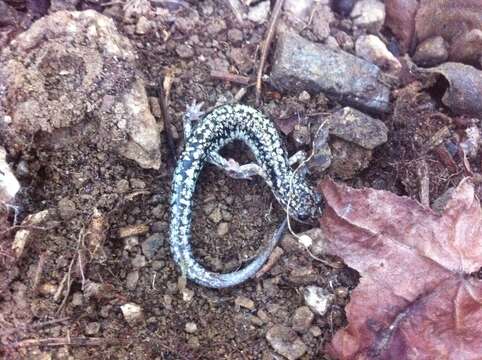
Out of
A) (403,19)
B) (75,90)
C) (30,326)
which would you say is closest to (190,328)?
(30,326)

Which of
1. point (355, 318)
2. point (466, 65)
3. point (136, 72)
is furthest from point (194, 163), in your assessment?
point (466, 65)

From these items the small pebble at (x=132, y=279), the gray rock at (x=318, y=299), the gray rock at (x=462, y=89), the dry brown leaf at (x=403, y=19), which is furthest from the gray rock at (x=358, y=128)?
the small pebble at (x=132, y=279)

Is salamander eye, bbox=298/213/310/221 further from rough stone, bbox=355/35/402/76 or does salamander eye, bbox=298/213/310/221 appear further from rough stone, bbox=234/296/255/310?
rough stone, bbox=355/35/402/76

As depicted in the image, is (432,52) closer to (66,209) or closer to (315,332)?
(315,332)

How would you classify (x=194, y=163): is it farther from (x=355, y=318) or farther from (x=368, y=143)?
(x=355, y=318)

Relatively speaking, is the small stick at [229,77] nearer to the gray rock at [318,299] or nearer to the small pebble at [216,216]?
the small pebble at [216,216]

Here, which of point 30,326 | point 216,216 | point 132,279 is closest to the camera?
point 30,326
